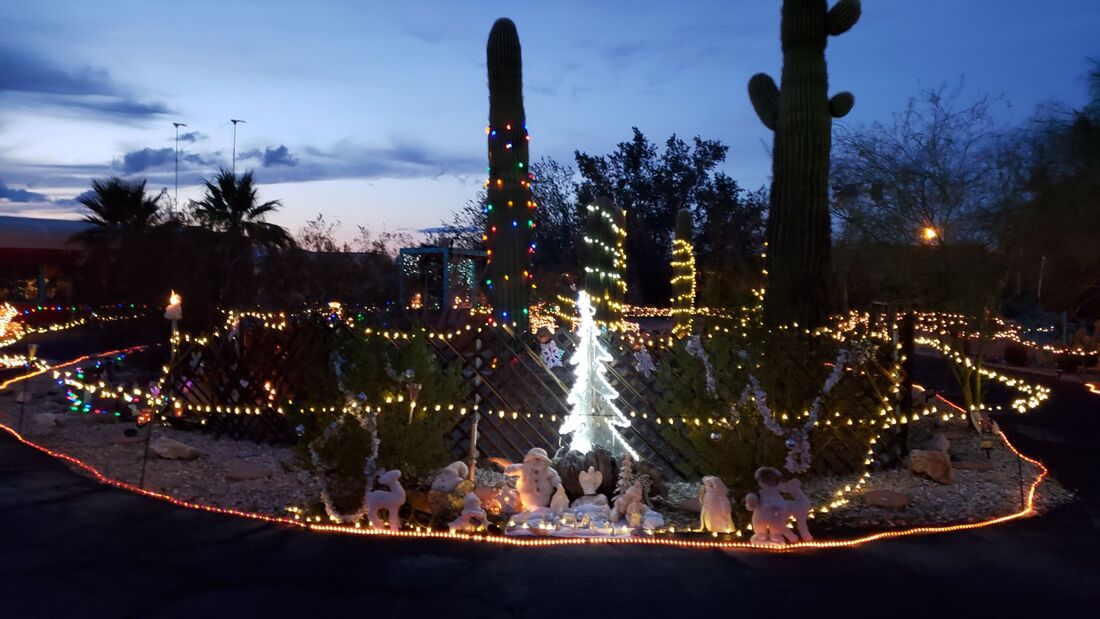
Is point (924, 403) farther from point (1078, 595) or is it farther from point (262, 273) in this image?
point (262, 273)

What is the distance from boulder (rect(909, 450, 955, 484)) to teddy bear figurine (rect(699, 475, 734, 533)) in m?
2.76

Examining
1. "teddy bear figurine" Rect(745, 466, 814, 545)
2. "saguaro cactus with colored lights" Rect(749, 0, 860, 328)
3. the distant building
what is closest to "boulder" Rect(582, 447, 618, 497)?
"teddy bear figurine" Rect(745, 466, 814, 545)

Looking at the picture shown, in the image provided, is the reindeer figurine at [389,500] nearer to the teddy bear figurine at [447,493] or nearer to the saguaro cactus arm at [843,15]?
the teddy bear figurine at [447,493]

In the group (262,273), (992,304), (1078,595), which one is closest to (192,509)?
(1078,595)

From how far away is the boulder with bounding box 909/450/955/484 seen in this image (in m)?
8.12

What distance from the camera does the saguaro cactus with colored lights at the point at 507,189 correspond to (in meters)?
10.8

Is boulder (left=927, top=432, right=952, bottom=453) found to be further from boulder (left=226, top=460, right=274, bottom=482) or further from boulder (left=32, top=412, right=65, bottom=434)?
boulder (left=32, top=412, right=65, bottom=434)

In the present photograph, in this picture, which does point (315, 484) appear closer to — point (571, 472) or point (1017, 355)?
point (571, 472)

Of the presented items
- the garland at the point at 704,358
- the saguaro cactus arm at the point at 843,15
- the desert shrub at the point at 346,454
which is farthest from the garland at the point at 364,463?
the saguaro cactus arm at the point at 843,15

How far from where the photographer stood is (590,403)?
769 centimetres

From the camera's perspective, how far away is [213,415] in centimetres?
1040

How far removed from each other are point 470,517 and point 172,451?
3.90 metres

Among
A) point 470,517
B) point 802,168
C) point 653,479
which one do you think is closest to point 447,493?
point 470,517

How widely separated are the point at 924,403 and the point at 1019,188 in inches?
588
